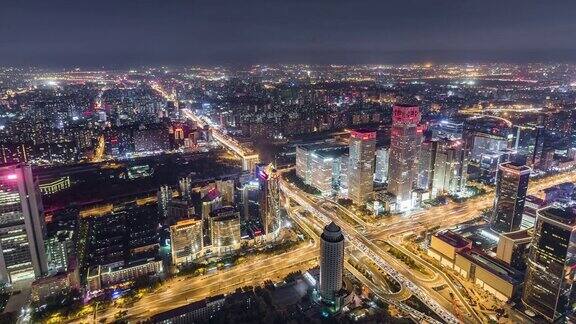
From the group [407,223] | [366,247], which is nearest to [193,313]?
[366,247]

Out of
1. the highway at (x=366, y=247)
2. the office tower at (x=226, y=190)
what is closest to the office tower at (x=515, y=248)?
the highway at (x=366, y=247)

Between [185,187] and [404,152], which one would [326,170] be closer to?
[404,152]

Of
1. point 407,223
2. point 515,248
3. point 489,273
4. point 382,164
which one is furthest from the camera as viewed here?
point 382,164

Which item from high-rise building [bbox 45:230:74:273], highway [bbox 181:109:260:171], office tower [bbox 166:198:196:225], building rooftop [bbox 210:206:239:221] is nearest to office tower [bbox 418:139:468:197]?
highway [bbox 181:109:260:171]

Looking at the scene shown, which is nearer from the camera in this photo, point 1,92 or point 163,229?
point 163,229

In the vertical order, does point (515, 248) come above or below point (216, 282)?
above

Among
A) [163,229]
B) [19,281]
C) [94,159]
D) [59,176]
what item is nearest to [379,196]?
[163,229]

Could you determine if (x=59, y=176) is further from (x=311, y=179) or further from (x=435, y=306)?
(x=435, y=306)
